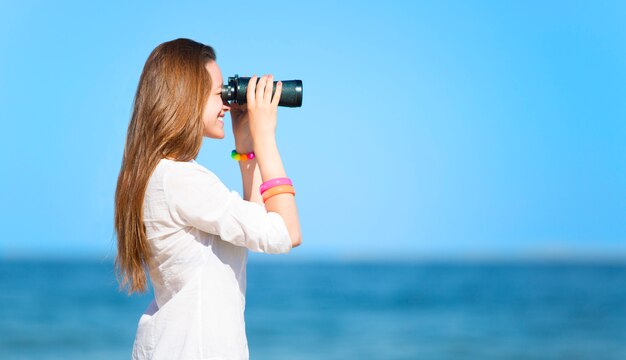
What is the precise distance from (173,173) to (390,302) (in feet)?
52.9

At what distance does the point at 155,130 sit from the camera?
1794 millimetres

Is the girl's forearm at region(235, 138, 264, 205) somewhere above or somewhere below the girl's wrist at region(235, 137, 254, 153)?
below

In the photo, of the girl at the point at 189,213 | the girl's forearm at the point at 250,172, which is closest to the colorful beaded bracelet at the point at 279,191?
the girl at the point at 189,213

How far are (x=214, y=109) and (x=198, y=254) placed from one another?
32cm

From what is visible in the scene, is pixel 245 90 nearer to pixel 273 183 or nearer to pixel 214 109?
pixel 214 109

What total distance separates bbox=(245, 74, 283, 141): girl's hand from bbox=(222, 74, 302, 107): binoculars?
20 mm

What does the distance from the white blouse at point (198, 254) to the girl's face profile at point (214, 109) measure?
0.12 meters

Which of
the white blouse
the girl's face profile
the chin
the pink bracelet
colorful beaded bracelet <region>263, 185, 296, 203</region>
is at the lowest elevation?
the white blouse

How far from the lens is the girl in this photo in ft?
5.67

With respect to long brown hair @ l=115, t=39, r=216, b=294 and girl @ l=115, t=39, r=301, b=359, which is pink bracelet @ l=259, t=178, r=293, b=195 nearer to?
girl @ l=115, t=39, r=301, b=359

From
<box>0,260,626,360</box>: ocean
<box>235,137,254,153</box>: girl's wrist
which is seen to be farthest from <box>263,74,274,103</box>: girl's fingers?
<box>0,260,626,360</box>: ocean

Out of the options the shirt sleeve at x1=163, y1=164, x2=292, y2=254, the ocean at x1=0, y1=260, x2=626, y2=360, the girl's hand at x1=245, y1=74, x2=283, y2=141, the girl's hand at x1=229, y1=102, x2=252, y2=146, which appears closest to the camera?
the shirt sleeve at x1=163, y1=164, x2=292, y2=254

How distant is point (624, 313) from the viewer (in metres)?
15.1

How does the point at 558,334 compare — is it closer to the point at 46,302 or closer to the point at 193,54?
the point at 46,302
